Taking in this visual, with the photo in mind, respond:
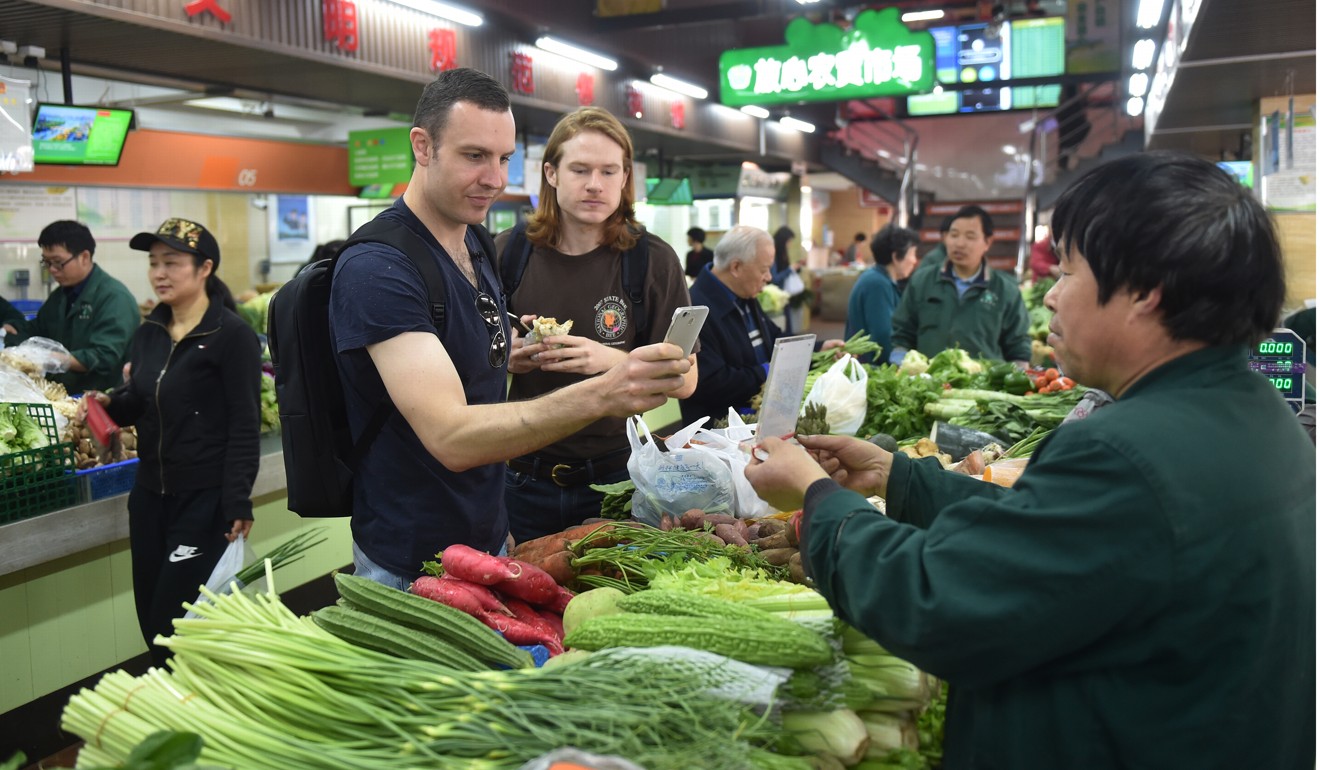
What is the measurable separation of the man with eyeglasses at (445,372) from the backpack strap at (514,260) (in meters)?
0.80

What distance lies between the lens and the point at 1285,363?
3.62 m

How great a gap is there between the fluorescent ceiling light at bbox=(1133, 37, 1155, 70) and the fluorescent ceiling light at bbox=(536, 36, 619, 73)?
17.3 feet

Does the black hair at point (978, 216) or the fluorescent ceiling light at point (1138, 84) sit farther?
the fluorescent ceiling light at point (1138, 84)

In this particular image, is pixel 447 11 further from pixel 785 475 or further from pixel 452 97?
pixel 785 475

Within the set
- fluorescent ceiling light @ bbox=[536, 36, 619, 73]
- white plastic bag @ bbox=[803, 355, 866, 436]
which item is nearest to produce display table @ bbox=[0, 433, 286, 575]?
white plastic bag @ bbox=[803, 355, 866, 436]

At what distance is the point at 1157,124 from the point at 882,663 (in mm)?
9161

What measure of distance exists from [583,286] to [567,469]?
2.02ft

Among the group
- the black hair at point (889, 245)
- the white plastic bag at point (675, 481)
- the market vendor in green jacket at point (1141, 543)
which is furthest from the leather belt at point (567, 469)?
the black hair at point (889, 245)

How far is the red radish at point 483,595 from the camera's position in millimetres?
2174

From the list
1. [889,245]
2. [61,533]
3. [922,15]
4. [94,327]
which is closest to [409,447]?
[61,533]

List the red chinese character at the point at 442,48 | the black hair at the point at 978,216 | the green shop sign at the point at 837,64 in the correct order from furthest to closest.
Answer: the green shop sign at the point at 837,64
the red chinese character at the point at 442,48
the black hair at the point at 978,216

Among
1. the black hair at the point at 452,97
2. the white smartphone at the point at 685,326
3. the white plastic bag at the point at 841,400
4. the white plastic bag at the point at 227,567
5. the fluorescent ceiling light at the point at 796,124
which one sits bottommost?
the white plastic bag at the point at 227,567

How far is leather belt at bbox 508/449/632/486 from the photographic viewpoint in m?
3.42

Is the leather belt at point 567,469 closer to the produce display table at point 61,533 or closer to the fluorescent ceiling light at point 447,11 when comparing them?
the produce display table at point 61,533
